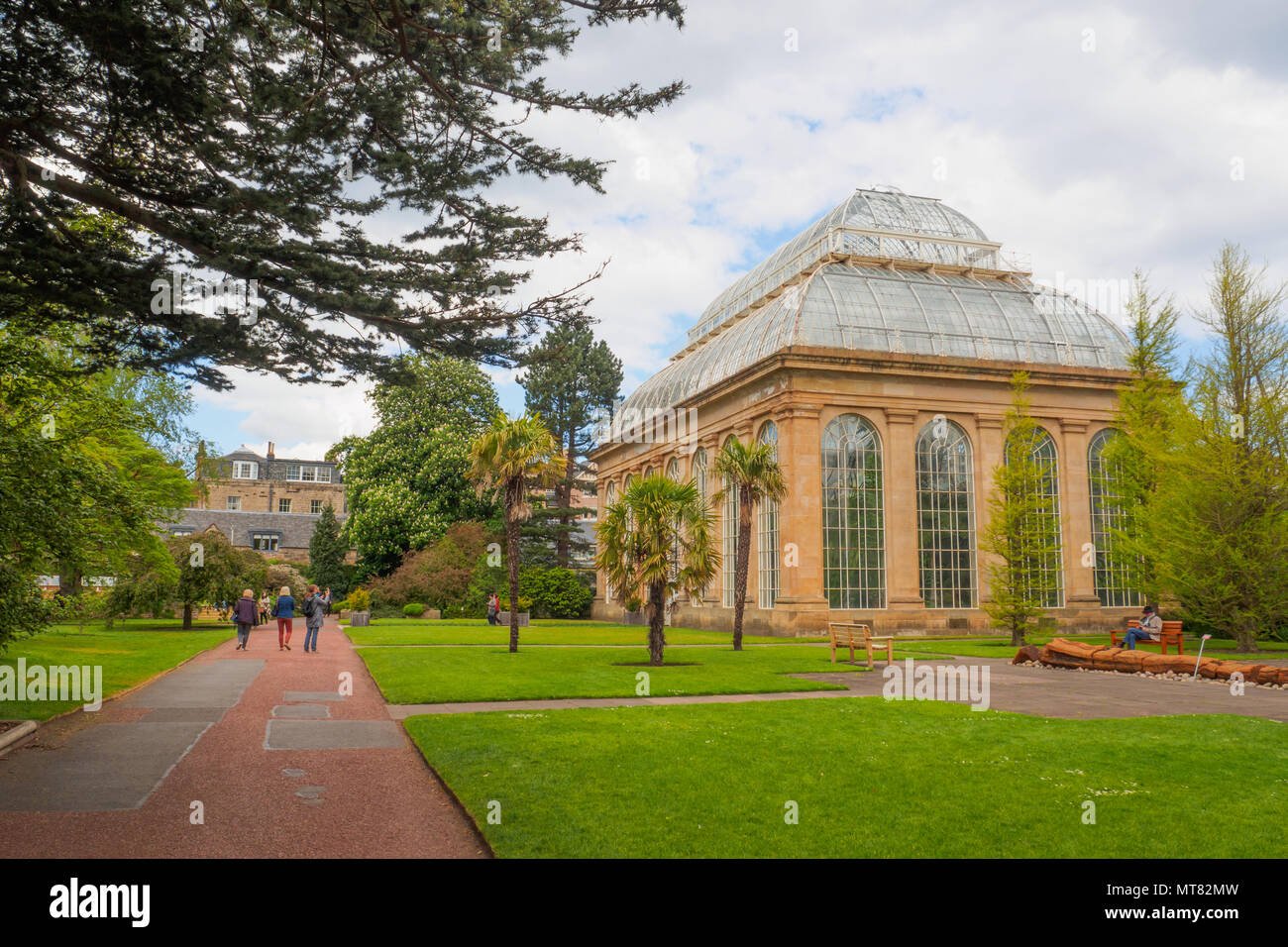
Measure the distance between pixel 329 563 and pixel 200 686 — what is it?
4960cm

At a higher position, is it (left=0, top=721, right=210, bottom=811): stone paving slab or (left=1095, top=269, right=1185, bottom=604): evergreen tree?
(left=1095, top=269, right=1185, bottom=604): evergreen tree

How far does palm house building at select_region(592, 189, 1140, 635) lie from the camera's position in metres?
35.0

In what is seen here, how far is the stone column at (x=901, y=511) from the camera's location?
35312 millimetres

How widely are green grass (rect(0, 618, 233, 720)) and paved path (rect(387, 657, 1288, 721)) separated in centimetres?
540

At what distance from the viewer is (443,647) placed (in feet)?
86.4

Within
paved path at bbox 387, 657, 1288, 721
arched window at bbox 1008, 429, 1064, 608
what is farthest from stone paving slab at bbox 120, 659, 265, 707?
arched window at bbox 1008, 429, 1064, 608

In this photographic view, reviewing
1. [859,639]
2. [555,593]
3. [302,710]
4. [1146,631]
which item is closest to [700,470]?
[555,593]

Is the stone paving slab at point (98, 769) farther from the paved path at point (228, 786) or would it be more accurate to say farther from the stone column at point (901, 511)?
the stone column at point (901, 511)

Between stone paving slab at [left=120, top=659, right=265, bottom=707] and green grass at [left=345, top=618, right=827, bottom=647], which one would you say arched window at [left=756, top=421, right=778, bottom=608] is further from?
stone paving slab at [left=120, top=659, right=265, bottom=707]

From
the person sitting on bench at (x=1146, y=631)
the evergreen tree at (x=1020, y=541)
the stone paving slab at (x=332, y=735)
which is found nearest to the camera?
the stone paving slab at (x=332, y=735)

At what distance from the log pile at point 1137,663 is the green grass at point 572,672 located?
5222mm

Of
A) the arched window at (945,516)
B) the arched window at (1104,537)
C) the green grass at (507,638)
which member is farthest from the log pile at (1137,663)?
the arched window at (1104,537)

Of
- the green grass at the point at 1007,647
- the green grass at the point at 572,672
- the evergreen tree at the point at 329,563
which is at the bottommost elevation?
the green grass at the point at 1007,647
